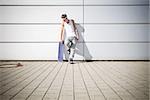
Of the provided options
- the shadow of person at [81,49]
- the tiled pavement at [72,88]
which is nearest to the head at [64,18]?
the shadow of person at [81,49]

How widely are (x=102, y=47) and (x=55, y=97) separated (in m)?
5.93

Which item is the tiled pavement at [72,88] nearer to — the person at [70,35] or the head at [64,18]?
the person at [70,35]

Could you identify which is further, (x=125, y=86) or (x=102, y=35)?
(x=102, y=35)

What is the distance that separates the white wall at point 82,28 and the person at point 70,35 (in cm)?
34

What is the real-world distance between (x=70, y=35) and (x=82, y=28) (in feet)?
2.41

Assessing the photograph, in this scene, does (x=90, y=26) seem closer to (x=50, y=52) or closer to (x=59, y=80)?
(x=50, y=52)

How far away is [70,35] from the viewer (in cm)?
905

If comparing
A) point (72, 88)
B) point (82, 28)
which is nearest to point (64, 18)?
point (82, 28)

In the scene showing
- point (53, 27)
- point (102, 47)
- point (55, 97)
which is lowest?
point (55, 97)

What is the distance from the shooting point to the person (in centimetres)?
905

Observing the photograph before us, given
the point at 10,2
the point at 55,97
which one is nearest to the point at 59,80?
the point at 55,97

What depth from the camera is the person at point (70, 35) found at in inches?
356

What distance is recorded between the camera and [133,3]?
31.1 ft

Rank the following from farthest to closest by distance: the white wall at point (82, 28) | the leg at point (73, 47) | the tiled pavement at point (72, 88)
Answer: the white wall at point (82, 28) < the leg at point (73, 47) < the tiled pavement at point (72, 88)
